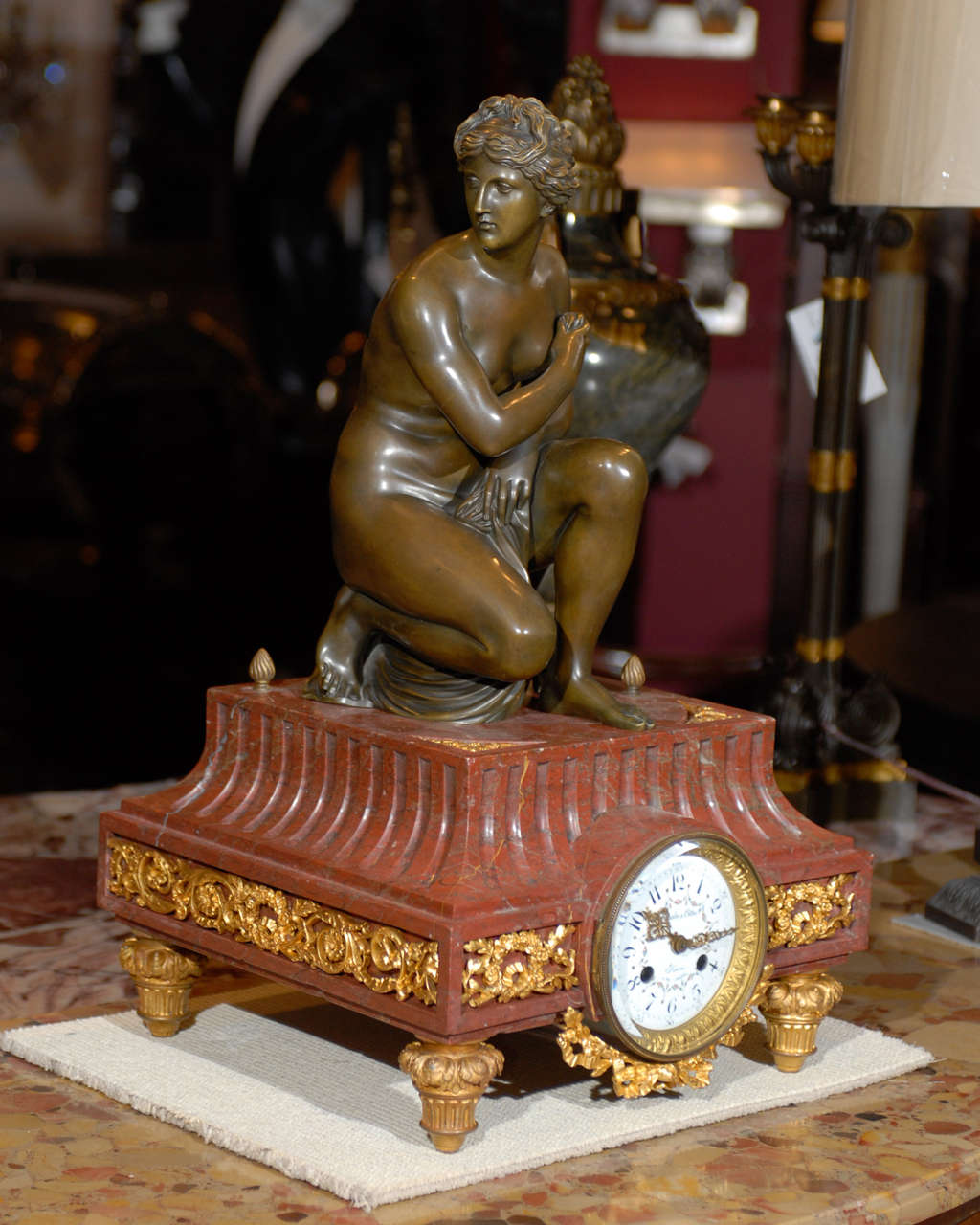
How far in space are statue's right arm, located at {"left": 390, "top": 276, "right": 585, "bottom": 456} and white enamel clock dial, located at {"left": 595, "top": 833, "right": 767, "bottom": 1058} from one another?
0.35m

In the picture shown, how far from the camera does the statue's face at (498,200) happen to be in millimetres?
1600

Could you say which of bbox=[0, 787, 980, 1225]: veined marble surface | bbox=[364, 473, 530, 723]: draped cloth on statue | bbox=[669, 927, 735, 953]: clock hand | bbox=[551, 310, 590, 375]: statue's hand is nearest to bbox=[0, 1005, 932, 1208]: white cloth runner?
bbox=[0, 787, 980, 1225]: veined marble surface

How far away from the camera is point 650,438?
228 cm

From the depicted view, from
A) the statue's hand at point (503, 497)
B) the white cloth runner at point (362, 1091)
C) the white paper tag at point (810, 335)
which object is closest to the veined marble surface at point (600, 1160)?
the white cloth runner at point (362, 1091)

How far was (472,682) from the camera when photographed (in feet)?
5.54

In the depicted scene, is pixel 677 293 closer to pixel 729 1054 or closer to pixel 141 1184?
pixel 729 1054

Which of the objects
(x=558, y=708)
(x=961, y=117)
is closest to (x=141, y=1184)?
(x=558, y=708)

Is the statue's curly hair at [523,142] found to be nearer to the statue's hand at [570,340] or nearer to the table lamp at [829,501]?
the statue's hand at [570,340]

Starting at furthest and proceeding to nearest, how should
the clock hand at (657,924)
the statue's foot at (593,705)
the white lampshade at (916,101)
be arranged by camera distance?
1. the white lampshade at (916,101)
2. the statue's foot at (593,705)
3. the clock hand at (657,924)

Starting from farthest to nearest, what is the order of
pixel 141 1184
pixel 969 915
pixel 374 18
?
pixel 374 18 < pixel 969 915 < pixel 141 1184

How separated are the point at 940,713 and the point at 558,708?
218 cm

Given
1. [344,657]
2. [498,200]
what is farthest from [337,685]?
[498,200]

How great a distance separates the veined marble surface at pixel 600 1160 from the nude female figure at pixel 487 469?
36 cm

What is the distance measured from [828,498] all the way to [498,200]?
114 cm
